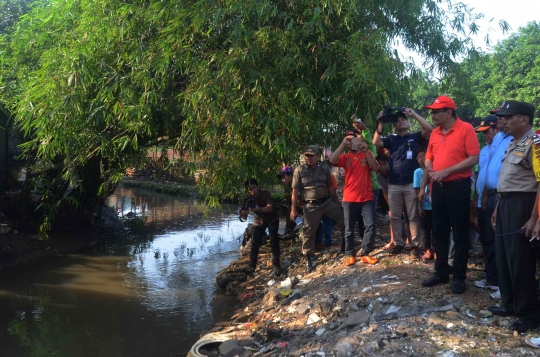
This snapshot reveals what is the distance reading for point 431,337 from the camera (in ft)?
13.4

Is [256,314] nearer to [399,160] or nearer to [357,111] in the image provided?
[399,160]

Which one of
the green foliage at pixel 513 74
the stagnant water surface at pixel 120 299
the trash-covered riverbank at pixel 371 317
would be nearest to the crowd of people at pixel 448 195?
the trash-covered riverbank at pixel 371 317

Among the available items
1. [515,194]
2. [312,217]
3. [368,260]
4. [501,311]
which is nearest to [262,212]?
[312,217]

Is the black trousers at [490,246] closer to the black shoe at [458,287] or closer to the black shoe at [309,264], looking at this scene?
the black shoe at [458,287]

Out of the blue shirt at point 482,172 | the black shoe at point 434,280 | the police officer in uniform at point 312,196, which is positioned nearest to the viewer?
the black shoe at point 434,280

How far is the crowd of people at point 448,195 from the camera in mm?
4090

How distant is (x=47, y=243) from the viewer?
11.9 meters

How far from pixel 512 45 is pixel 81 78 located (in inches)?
1063

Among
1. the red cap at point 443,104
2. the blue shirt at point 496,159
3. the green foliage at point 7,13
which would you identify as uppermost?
the green foliage at point 7,13

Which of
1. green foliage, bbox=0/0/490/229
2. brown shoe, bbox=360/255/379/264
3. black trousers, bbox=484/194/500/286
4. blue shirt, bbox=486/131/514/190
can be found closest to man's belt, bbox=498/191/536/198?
blue shirt, bbox=486/131/514/190

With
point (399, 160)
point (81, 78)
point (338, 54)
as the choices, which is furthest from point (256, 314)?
point (81, 78)

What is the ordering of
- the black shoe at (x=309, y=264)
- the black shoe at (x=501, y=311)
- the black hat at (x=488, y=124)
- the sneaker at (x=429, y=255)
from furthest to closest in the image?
the black shoe at (x=309, y=264) < the sneaker at (x=429, y=255) < the black hat at (x=488, y=124) < the black shoe at (x=501, y=311)

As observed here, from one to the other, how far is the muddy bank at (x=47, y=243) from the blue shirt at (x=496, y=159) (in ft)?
30.1

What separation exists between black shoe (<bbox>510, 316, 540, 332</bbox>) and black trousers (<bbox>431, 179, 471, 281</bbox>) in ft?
2.83
